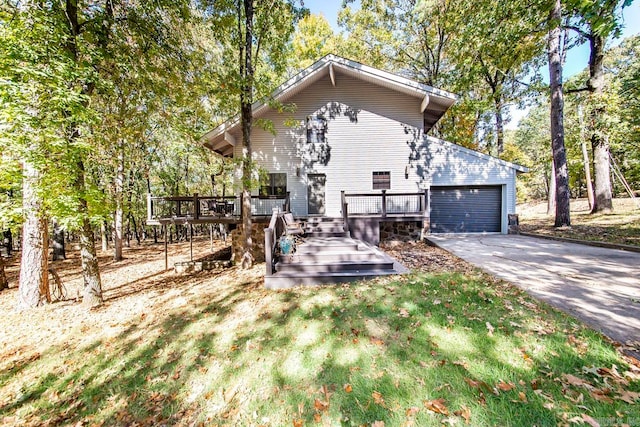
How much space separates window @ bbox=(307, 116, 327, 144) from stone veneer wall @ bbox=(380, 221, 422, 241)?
178 inches

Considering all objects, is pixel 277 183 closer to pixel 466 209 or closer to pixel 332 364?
pixel 466 209

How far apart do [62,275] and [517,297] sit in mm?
13691

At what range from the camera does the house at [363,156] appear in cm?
1024

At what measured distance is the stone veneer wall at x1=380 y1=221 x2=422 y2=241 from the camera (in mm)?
9578

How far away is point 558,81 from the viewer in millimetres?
9188

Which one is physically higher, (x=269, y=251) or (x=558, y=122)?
(x=558, y=122)

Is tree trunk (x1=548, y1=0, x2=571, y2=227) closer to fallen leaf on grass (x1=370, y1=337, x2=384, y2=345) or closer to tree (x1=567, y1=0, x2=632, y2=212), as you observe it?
tree (x1=567, y1=0, x2=632, y2=212)

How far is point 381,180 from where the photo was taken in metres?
10.5

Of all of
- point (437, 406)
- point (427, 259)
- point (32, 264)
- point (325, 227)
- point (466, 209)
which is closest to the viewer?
point (437, 406)

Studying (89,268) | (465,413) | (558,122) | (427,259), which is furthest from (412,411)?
(558,122)

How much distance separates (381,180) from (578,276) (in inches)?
271

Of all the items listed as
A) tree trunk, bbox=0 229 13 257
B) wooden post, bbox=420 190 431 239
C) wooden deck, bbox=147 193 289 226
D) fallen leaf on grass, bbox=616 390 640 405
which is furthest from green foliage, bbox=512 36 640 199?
tree trunk, bbox=0 229 13 257

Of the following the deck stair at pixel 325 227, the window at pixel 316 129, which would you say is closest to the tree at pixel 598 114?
the window at pixel 316 129

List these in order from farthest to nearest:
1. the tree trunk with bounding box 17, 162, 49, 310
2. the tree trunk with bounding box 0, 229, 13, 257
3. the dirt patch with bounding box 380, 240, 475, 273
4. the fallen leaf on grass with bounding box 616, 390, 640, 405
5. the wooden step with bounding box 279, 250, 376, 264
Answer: the tree trunk with bounding box 0, 229, 13, 257 < the wooden step with bounding box 279, 250, 376, 264 < the dirt patch with bounding box 380, 240, 475, 273 < the tree trunk with bounding box 17, 162, 49, 310 < the fallen leaf on grass with bounding box 616, 390, 640, 405
